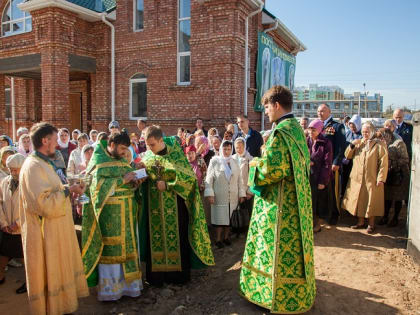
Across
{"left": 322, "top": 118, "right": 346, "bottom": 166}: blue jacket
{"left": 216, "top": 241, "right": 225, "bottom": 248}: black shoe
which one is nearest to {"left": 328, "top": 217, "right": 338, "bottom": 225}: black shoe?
{"left": 322, "top": 118, "right": 346, "bottom": 166}: blue jacket

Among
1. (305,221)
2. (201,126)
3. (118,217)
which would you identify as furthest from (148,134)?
(201,126)

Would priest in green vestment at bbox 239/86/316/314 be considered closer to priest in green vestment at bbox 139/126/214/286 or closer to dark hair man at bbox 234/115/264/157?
priest in green vestment at bbox 139/126/214/286

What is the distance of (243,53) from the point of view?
36.2 ft

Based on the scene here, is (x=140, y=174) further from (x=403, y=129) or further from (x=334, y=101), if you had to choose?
(x=334, y=101)

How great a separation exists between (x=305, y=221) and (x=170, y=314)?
1.81 metres

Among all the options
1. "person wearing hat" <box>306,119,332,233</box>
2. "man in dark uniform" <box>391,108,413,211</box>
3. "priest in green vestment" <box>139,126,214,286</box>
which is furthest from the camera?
"man in dark uniform" <box>391,108,413,211</box>

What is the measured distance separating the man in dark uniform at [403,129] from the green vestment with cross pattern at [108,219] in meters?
5.72

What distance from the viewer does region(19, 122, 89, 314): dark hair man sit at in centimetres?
320

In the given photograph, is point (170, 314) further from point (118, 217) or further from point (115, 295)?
point (118, 217)

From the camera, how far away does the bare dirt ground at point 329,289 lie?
366cm

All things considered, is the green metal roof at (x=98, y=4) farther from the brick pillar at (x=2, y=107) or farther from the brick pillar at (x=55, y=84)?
the brick pillar at (x=2, y=107)

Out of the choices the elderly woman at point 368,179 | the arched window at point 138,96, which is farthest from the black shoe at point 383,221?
the arched window at point 138,96

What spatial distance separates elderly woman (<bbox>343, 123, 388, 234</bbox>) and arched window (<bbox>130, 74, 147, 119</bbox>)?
8.46 metres

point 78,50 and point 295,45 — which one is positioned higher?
point 295,45
